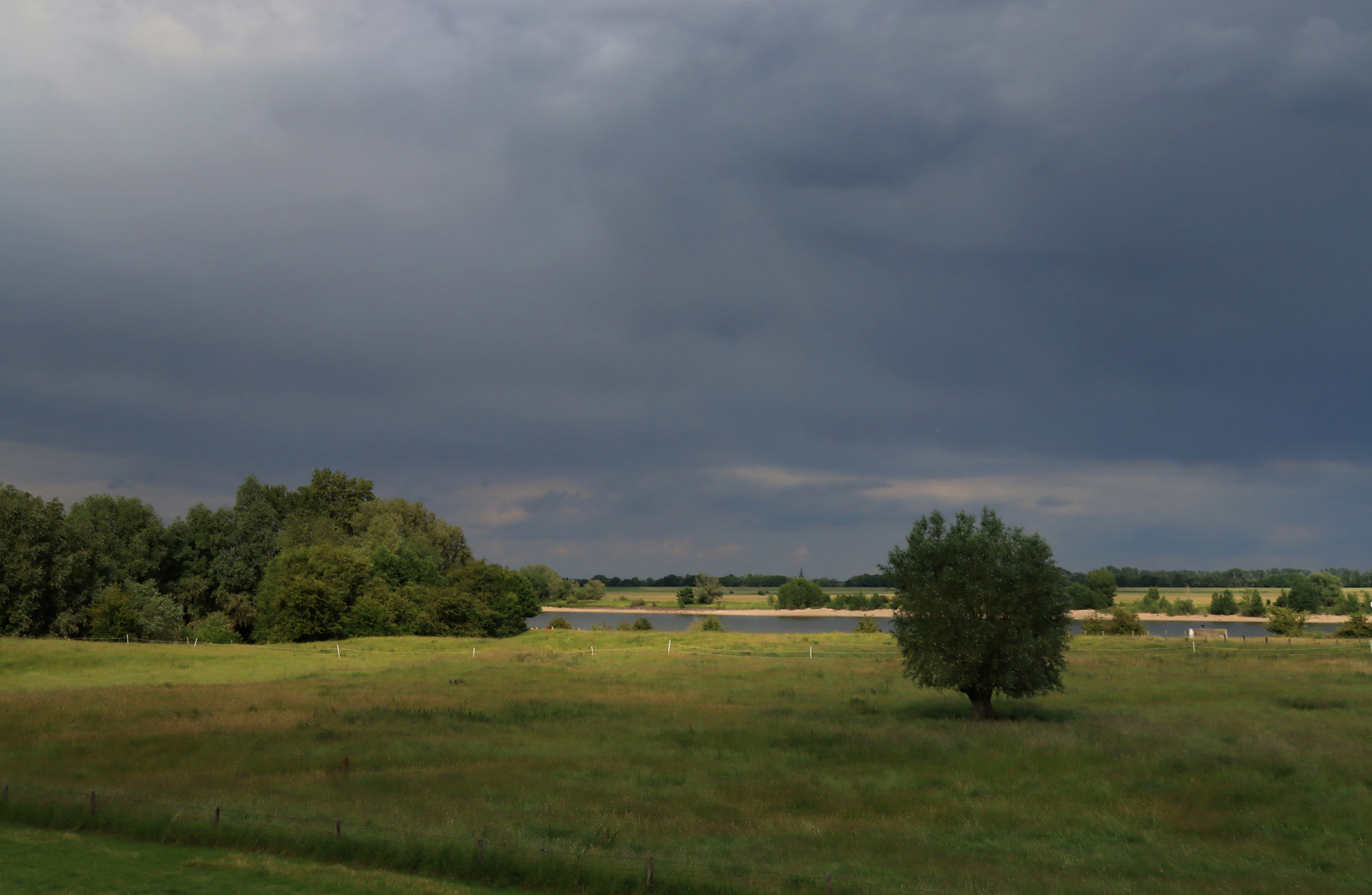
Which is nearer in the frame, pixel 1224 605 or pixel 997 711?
pixel 997 711

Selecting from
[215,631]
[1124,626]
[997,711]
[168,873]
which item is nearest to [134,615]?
[215,631]

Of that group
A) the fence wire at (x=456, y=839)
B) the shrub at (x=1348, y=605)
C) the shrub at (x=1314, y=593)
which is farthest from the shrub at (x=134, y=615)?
the shrub at (x=1314, y=593)

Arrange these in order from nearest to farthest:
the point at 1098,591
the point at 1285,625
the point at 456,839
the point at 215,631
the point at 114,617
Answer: the point at 456,839 → the point at 114,617 → the point at 215,631 → the point at 1285,625 → the point at 1098,591

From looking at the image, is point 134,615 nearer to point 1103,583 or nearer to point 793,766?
point 793,766

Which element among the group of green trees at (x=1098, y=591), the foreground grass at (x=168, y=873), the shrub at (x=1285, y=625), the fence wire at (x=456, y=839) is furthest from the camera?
the group of green trees at (x=1098, y=591)

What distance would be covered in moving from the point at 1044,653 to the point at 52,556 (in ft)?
326

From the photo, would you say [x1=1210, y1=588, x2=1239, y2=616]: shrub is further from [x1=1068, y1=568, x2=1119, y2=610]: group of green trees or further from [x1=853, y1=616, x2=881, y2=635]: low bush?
[x1=853, y1=616, x2=881, y2=635]: low bush

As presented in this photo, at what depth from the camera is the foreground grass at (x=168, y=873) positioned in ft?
53.2

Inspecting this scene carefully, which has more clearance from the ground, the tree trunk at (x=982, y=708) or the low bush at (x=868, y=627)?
the tree trunk at (x=982, y=708)

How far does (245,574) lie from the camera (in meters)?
116

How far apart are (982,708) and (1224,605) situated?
19003 centimetres

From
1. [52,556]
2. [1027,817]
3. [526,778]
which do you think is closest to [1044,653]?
[1027,817]

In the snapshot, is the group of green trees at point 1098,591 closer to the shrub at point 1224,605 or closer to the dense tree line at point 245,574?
the shrub at point 1224,605

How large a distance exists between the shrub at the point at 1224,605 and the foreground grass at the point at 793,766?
520ft
